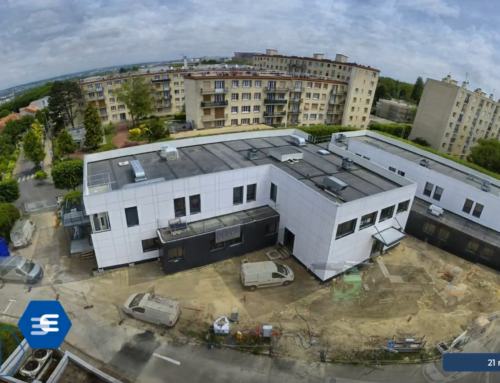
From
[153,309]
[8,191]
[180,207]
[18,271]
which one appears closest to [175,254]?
[180,207]

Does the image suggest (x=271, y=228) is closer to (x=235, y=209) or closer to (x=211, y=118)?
(x=235, y=209)

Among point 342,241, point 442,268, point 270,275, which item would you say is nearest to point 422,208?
point 442,268

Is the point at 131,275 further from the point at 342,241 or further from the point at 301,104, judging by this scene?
the point at 301,104

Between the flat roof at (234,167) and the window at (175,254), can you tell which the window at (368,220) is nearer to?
the flat roof at (234,167)

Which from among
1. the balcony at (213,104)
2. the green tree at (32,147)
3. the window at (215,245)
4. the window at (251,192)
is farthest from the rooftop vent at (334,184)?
the green tree at (32,147)

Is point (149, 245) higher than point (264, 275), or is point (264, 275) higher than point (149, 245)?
point (149, 245)
